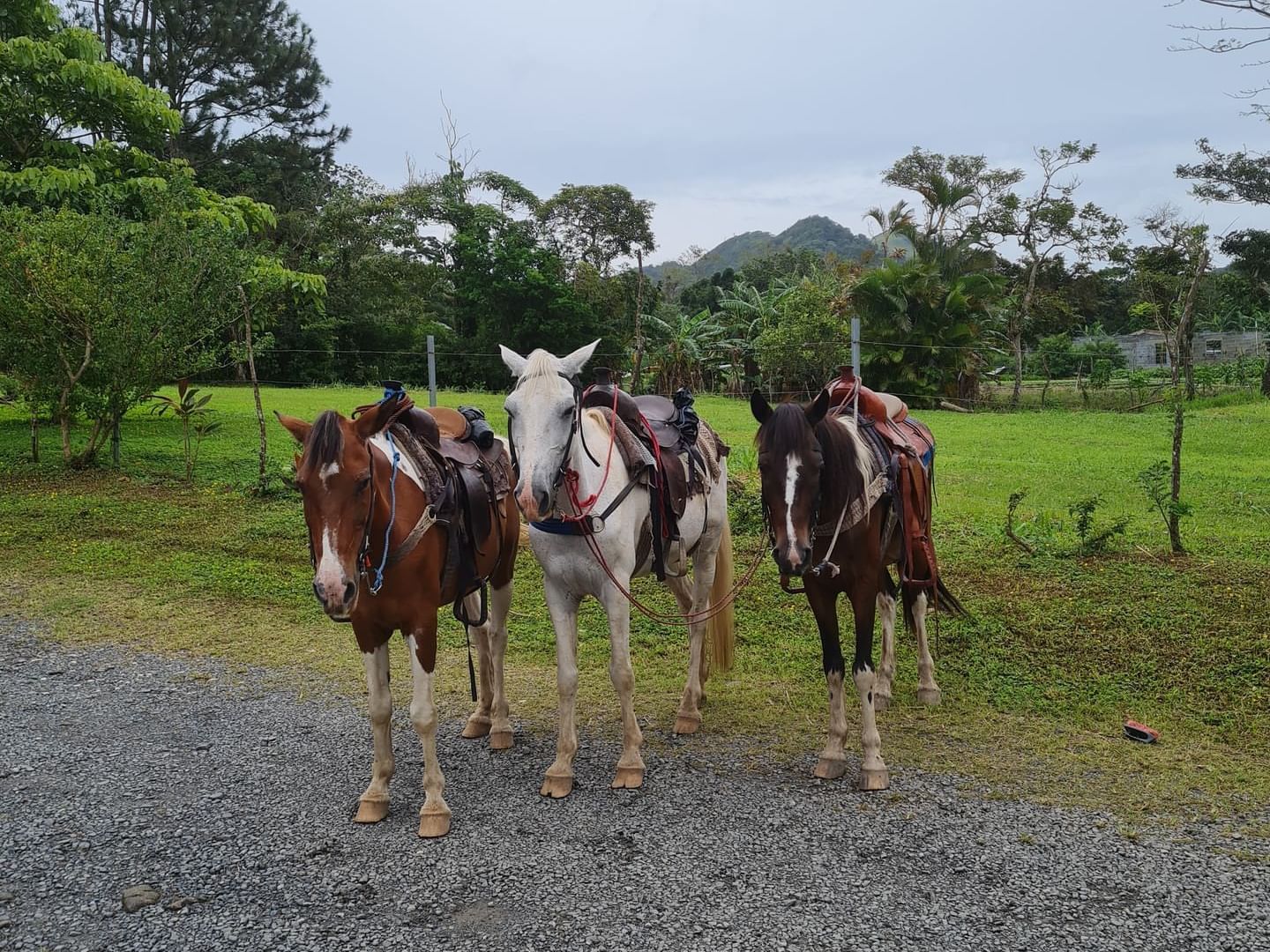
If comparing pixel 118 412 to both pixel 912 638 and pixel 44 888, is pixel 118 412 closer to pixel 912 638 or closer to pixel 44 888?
pixel 44 888

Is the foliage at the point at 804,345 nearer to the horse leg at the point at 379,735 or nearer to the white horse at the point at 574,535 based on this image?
the white horse at the point at 574,535

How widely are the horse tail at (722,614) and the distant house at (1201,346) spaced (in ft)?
98.7

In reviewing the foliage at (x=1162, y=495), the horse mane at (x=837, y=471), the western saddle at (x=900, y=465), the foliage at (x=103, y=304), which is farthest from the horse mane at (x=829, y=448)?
the foliage at (x=103, y=304)

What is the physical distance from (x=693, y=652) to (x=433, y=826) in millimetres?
1792

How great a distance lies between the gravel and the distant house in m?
31.2

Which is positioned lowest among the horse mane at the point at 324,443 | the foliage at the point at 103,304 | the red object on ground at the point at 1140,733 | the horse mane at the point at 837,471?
the red object on ground at the point at 1140,733

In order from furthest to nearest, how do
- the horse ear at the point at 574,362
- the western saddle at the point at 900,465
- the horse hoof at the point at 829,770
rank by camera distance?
the western saddle at the point at 900,465 → the horse hoof at the point at 829,770 → the horse ear at the point at 574,362

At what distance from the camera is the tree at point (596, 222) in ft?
113

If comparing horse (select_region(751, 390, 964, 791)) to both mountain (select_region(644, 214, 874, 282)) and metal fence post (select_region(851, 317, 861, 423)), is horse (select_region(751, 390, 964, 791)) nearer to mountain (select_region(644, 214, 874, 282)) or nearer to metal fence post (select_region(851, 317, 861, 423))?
metal fence post (select_region(851, 317, 861, 423))

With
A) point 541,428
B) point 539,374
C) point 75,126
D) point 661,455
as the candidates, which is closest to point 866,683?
point 661,455

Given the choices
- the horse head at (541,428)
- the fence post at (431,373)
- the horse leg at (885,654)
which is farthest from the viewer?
the fence post at (431,373)

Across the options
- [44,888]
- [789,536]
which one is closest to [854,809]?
[789,536]

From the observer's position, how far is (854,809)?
3.77 m

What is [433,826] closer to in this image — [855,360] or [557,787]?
[557,787]
